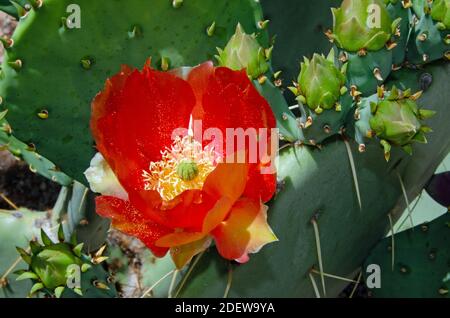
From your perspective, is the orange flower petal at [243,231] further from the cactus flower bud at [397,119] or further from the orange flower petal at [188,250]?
the cactus flower bud at [397,119]

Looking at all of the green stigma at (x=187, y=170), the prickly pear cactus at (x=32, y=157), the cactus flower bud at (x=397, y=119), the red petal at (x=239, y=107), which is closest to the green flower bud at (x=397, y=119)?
the cactus flower bud at (x=397, y=119)

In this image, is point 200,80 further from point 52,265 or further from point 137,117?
point 52,265

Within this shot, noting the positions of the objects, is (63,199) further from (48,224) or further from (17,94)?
(17,94)

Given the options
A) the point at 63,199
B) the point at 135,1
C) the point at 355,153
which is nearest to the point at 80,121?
the point at 135,1

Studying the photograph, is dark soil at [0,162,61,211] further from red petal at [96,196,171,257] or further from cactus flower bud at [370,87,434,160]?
cactus flower bud at [370,87,434,160]

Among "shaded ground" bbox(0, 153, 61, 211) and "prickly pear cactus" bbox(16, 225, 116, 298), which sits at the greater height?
"prickly pear cactus" bbox(16, 225, 116, 298)

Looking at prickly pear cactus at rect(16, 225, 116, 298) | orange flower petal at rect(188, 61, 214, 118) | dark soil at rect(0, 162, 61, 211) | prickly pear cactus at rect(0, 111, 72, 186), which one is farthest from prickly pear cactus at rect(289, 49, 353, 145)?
dark soil at rect(0, 162, 61, 211)
